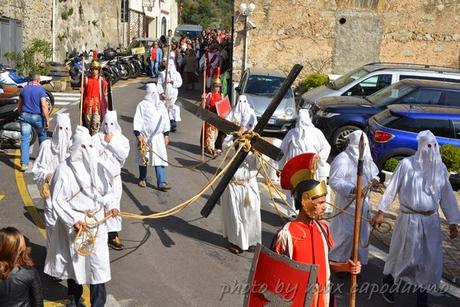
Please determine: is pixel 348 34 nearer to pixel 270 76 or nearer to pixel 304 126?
pixel 270 76

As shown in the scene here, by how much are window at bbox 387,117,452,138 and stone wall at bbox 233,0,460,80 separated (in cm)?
1051

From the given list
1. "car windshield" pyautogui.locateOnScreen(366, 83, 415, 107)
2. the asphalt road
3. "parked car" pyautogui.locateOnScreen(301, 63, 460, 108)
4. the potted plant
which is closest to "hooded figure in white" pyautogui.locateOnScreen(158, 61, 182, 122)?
"parked car" pyautogui.locateOnScreen(301, 63, 460, 108)

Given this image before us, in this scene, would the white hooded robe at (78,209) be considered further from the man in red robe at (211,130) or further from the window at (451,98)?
the window at (451,98)

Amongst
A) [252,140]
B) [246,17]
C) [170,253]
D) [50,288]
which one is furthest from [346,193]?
[246,17]

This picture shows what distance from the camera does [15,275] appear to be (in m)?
4.36

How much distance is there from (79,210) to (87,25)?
29.2 metres

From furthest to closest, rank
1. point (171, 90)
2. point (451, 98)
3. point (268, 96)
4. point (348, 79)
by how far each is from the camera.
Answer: point (268, 96) < point (348, 79) < point (171, 90) < point (451, 98)

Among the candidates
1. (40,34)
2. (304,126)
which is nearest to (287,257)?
(304,126)

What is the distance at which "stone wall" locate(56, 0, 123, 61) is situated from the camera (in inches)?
1155

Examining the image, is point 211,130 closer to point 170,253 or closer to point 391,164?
point 391,164

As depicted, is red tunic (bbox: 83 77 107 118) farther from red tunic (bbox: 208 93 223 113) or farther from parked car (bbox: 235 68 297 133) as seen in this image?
parked car (bbox: 235 68 297 133)

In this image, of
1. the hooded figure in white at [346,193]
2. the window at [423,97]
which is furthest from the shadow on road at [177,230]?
the window at [423,97]

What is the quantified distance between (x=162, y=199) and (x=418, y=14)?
14432 millimetres

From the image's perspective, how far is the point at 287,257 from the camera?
14.4ft
